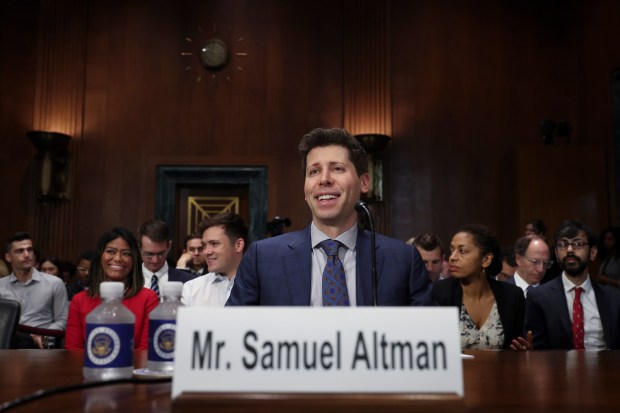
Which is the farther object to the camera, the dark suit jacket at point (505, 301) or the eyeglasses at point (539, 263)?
the eyeglasses at point (539, 263)

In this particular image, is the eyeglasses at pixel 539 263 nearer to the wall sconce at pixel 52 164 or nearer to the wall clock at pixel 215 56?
the wall clock at pixel 215 56

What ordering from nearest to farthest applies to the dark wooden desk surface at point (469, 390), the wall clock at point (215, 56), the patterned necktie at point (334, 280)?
the dark wooden desk surface at point (469, 390) < the patterned necktie at point (334, 280) < the wall clock at point (215, 56)

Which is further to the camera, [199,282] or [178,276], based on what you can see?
[178,276]

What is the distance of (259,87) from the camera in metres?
7.04

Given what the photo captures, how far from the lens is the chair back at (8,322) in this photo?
215cm

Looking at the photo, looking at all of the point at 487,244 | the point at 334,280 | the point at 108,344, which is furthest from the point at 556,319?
the point at 108,344

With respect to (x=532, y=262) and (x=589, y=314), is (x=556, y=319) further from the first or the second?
(x=532, y=262)

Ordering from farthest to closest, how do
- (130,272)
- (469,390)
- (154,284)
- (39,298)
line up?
(39,298) < (154,284) < (130,272) < (469,390)

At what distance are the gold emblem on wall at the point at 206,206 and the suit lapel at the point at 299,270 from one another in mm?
5321

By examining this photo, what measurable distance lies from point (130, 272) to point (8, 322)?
96cm

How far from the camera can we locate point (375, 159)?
6754mm

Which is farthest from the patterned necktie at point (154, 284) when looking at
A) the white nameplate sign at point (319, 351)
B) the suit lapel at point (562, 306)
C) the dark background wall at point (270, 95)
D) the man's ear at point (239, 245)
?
the white nameplate sign at point (319, 351)

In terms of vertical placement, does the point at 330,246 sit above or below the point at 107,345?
above

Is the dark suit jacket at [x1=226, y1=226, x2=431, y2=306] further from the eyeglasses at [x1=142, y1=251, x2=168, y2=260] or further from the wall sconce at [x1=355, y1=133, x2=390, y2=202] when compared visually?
the wall sconce at [x1=355, y1=133, x2=390, y2=202]
